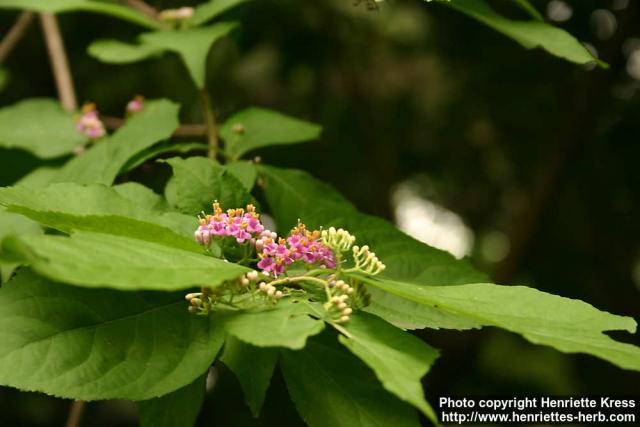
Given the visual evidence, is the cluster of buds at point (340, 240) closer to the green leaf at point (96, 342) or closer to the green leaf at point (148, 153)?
the green leaf at point (96, 342)

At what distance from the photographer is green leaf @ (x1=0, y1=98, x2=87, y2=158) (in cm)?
188

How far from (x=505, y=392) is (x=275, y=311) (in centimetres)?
298

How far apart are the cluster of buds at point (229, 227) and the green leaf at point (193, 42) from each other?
62 cm

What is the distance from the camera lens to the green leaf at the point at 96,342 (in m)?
0.97

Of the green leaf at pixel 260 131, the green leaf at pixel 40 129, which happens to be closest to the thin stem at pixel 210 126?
the green leaf at pixel 260 131

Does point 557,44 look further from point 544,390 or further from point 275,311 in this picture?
point 544,390

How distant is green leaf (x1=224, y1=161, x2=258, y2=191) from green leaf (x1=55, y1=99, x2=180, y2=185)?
170mm

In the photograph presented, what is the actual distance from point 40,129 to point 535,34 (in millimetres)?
1295

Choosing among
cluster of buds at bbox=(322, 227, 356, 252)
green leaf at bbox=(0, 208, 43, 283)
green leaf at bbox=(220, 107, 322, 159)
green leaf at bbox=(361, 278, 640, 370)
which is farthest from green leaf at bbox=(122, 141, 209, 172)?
green leaf at bbox=(361, 278, 640, 370)

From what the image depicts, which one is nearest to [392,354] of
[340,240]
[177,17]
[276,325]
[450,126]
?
[276,325]

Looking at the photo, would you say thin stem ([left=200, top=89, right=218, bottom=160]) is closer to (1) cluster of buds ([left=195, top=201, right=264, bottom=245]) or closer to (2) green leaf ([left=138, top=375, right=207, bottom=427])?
(1) cluster of buds ([left=195, top=201, right=264, bottom=245])

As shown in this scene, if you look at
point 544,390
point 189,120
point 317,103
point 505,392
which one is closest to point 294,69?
point 317,103

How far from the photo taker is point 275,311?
3.11ft

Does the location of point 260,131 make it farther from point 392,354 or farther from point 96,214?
point 392,354
